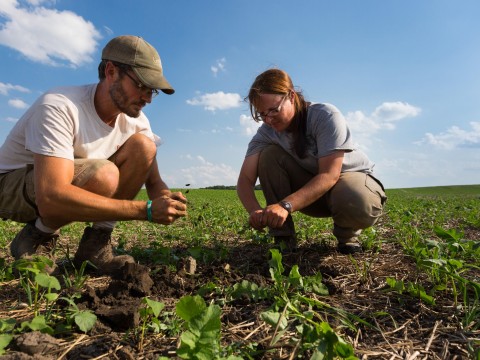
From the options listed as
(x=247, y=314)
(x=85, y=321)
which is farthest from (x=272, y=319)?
(x=85, y=321)

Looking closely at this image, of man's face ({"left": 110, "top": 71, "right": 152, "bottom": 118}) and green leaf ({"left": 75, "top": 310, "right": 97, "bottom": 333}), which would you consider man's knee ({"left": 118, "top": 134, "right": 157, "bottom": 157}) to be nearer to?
man's face ({"left": 110, "top": 71, "right": 152, "bottom": 118})

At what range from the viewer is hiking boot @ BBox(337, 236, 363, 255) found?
3.47m

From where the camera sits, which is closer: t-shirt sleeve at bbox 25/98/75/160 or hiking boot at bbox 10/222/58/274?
t-shirt sleeve at bbox 25/98/75/160

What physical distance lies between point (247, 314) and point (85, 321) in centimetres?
82

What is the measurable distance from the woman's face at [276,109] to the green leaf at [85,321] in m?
2.15

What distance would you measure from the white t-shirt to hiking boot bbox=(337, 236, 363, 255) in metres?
2.23

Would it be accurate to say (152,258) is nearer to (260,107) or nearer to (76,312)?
(76,312)

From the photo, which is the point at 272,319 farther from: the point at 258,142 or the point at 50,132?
the point at 258,142

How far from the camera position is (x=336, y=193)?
11.0 feet

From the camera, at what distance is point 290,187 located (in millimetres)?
3691

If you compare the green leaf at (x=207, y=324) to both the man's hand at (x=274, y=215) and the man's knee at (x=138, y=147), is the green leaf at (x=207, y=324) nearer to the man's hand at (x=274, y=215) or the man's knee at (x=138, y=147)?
the man's hand at (x=274, y=215)

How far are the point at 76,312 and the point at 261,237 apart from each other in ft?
7.38

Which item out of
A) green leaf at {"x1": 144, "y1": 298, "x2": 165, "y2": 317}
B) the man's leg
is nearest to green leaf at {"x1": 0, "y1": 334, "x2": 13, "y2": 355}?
green leaf at {"x1": 144, "y1": 298, "x2": 165, "y2": 317}

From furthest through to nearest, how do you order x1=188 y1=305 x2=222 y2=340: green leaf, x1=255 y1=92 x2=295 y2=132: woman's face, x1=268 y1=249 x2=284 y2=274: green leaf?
1. x1=255 y1=92 x2=295 y2=132: woman's face
2. x1=268 y1=249 x2=284 y2=274: green leaf
3. x1=188 y1=305 x2=222 y2=340: green leaf
